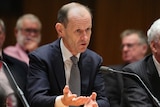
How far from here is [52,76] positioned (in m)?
2.53

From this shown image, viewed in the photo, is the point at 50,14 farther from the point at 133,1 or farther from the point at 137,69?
the point at 137,69

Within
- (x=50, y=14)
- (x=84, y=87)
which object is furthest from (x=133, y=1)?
(x=84, y=87)

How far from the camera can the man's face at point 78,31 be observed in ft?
8.27

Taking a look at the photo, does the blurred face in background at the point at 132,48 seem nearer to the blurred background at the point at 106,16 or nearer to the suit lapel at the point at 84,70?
the blurred background at the point at 106,16

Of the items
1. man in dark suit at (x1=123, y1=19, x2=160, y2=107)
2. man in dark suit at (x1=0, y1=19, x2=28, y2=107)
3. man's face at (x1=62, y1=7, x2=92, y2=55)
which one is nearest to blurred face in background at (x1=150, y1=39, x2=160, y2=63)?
man in dark suit at (x1=123, y1=19, x2=160, y2=107)

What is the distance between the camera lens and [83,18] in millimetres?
2520

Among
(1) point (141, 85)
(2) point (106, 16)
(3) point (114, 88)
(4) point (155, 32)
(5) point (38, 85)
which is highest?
(4) point (155, 32)

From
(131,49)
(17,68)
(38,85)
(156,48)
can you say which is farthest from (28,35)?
(38,85)

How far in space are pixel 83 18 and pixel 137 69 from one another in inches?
19.4

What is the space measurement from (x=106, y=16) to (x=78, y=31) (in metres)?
2.65

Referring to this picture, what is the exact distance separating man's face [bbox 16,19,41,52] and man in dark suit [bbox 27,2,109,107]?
5.24ft

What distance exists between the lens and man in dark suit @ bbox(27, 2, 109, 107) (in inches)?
98.0

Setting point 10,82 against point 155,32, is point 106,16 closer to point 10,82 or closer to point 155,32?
point 155,32

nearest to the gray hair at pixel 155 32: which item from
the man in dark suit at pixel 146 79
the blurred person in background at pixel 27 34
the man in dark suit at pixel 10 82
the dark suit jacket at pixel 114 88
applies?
the man in dark suit at pixel 146 79
